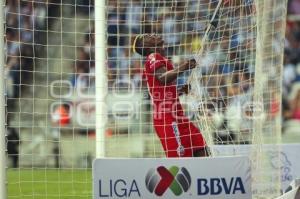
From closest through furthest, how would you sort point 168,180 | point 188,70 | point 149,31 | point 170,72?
point 168,180
point 170,72
point 188,70
point 149,31

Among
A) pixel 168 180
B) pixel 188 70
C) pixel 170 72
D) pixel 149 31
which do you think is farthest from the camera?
pixel 149 31

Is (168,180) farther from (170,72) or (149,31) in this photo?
(149,31)

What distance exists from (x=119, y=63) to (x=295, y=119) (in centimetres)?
640

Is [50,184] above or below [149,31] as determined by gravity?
below

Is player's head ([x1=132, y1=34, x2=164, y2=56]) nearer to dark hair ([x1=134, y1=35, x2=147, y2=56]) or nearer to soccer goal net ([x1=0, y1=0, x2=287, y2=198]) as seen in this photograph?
dark hair ([x1=134, y1=35, x2=147, y2=56])

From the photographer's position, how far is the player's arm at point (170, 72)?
600 centimetres

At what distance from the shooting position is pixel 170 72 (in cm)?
602

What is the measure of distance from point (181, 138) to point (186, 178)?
545 mm

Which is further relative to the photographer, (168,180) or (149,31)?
(149,31)

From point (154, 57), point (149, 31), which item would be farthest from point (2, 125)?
point (149, 31)

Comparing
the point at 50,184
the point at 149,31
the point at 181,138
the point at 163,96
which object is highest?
the point at 149,31

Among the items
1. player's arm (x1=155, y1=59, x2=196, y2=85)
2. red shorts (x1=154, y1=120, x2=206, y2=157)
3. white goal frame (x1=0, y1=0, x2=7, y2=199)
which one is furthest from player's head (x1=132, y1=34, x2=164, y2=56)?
white goal frame (x1=0, y1=0, x2=7, y2=199)

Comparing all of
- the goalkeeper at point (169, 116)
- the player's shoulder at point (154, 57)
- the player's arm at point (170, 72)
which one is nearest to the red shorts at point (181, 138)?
the goalkeeper at point (169, 116)

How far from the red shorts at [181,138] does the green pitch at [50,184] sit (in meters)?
1.76
